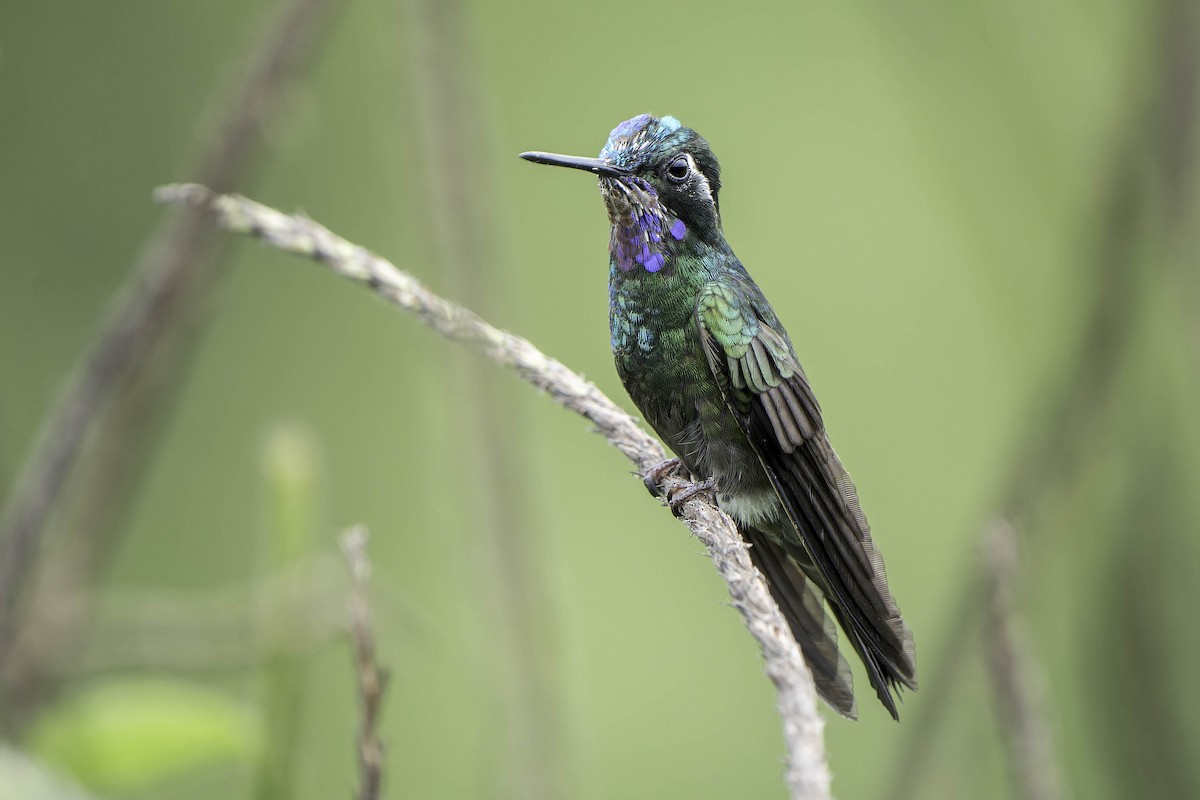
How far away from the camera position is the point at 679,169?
7.07 ft

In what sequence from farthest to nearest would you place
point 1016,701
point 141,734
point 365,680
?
point 141,734 → point 1016,701 → point 365,680

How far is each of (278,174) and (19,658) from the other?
11.4ft

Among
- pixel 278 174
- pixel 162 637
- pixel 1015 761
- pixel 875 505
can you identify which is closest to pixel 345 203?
pixel 278 174

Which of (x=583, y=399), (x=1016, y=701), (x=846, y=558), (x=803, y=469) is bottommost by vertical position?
(x=1016, y=701)

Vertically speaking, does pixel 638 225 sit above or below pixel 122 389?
above

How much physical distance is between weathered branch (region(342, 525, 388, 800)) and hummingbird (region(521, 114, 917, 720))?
0.84 m

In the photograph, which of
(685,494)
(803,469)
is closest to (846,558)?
(803,469)

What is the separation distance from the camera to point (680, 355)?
7.28 feet

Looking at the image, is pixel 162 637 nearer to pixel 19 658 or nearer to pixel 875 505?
pixel 19 658

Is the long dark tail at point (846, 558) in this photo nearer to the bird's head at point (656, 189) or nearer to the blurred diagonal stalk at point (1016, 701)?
the blurred diagonal stalk at point (1016, 701)

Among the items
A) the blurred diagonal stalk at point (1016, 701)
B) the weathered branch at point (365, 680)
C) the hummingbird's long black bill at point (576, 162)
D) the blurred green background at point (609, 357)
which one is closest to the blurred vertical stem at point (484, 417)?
the blurred green background at point (609, 357)

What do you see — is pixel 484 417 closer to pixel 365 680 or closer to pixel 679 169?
pixel 679 169

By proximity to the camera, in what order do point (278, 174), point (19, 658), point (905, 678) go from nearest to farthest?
point (905, 678)
point (19, 658)
point (278, 174)

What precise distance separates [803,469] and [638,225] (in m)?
0.56
